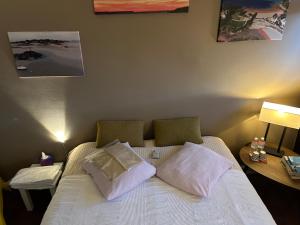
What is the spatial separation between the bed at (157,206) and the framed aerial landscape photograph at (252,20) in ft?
4.01

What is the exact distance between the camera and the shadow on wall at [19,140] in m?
2.33

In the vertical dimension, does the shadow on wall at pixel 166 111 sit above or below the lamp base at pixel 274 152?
above

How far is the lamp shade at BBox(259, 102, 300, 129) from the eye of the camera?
6.85ft

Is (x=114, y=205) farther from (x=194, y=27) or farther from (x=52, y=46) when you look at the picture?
(x=194, y=27)

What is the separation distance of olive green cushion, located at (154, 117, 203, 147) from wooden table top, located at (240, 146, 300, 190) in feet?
1.58

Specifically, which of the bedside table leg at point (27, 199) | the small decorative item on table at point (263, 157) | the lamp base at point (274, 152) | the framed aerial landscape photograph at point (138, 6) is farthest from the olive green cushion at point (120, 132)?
the lamp base at point (274, 152)

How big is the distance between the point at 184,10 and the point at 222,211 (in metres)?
1.61

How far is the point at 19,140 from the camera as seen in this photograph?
2.45 metres

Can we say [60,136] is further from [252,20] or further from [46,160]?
[252,20]

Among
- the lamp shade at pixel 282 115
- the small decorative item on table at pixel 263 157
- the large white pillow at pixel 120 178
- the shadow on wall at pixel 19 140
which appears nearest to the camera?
the large white pillow at pixel 120 178

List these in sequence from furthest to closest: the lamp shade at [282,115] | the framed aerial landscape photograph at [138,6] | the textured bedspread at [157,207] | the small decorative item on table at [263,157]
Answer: the small decorative item on table at [263,157] → the lamp shade at [282,115] → the framed aerial landscape photograph at [138,6] → the textured bedspread at [157,207]

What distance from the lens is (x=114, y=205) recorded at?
64.7 inches

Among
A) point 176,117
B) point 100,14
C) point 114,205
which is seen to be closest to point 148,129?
point 176,117

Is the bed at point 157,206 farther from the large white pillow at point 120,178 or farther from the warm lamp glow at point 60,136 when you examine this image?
the warm lamp glow at point 60,136
